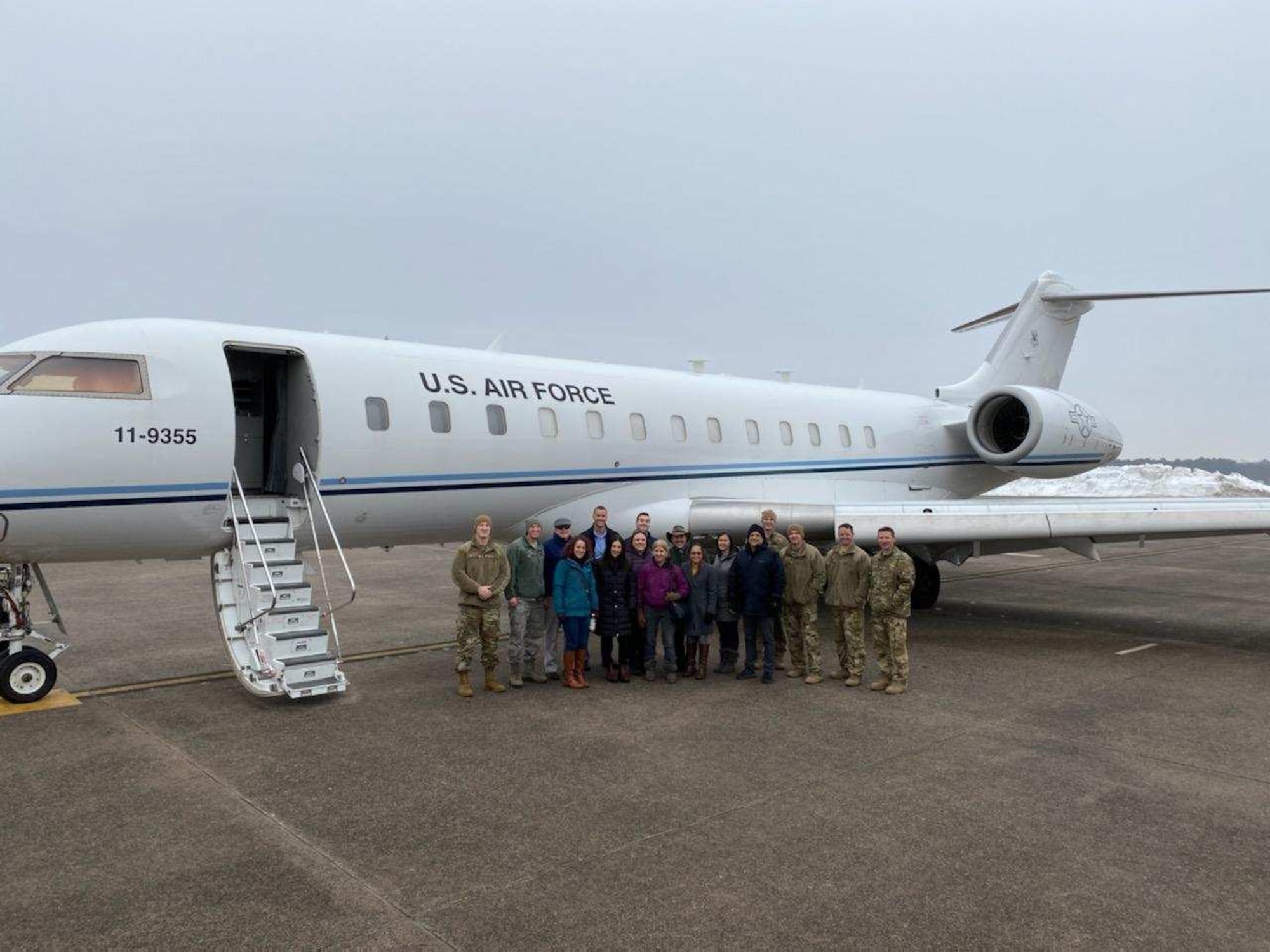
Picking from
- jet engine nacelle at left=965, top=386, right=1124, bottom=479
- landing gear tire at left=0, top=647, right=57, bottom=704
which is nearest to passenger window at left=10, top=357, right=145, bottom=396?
landing gear tire at left=0, top=647, right=57, bottom=704

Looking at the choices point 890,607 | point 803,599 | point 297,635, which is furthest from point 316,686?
point 890,607

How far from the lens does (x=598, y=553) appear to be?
8.92 meters

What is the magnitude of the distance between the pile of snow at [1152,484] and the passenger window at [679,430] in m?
38.9

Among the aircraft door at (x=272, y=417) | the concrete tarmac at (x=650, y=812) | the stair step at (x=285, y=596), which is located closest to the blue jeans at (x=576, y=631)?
the concrete tarmac at (x=650, y=812)

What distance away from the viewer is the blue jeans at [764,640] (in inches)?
341

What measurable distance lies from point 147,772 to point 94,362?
3.62 m

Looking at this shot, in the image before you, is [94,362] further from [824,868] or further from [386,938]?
[824,868]

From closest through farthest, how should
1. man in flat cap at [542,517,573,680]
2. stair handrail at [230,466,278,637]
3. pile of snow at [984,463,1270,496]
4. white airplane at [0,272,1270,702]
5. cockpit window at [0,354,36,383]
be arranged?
cockpit window at [0,354,36,383] < white airplane at [0,272,1270,702] < stair handrail at [230,466,278,637] < man in flat cap at [542,517,573,680] < pile of snow at [984,463,1270,496]

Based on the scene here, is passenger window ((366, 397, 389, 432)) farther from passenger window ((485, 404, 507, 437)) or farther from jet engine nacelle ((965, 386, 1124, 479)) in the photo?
jet engine nacelle ((965, 386, 1124, 479))

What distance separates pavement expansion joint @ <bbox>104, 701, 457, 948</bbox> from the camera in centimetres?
414

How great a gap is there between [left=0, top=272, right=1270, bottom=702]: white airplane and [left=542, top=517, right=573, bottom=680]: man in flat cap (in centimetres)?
158

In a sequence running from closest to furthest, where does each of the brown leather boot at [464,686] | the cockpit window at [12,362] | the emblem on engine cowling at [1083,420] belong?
1. the cockpit window at [12,362]
2. the brown leather boot at [464,686]
3. the emblem on engine cowling at [1083,420]

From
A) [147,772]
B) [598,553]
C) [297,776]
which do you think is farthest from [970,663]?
[147,772]

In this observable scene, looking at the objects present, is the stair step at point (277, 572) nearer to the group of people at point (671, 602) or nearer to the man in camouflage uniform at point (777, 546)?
the group of people at point (671, 602)
